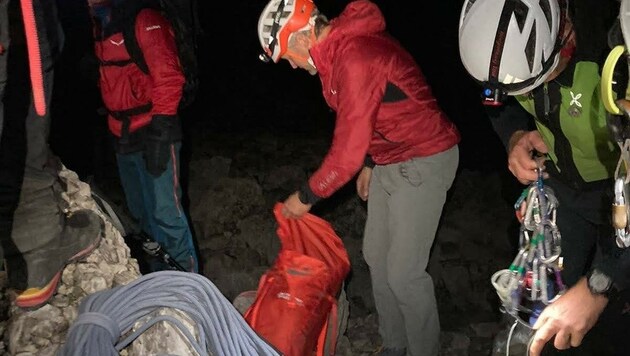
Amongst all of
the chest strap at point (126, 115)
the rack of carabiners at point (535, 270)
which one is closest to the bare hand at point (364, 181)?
the rack of carabiners at point (535, 270)

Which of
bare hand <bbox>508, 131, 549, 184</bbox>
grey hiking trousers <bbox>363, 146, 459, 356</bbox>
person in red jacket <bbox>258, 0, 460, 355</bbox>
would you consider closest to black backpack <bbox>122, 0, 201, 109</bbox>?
person in red jacket <bbox>258, 0, 460, 355</bbox>

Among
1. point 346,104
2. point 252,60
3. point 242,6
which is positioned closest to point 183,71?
point 346,104

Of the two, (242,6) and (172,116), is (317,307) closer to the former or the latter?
(172,116)

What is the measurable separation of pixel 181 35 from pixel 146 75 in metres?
0.38

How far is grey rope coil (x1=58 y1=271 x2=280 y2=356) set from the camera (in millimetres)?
1919

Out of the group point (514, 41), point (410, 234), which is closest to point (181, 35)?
point (410, 234)

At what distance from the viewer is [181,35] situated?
407cm

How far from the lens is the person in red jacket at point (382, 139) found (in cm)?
304

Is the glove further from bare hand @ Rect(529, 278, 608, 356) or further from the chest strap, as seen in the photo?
bare hand @ Rect(529, 278, 608, 356)

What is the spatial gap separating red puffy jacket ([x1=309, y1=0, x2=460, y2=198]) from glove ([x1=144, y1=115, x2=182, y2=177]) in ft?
4.26

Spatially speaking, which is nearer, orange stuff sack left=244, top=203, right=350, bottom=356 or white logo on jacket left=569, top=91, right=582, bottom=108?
white logo on jacket left=569, top=91, right=582, bottom=108

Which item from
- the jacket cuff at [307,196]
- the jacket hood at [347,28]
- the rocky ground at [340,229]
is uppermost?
the jacket hood at [347,28]

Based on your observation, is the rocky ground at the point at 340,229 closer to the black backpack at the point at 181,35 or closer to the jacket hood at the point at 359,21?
the black backpack at the point at 181,35

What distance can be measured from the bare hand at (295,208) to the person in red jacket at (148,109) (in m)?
1.14
